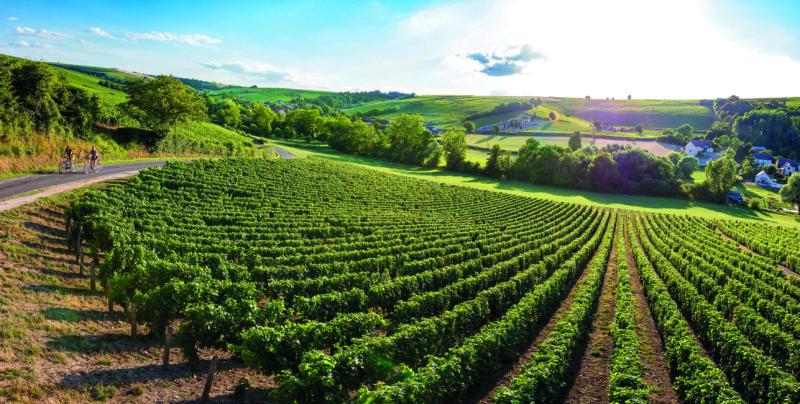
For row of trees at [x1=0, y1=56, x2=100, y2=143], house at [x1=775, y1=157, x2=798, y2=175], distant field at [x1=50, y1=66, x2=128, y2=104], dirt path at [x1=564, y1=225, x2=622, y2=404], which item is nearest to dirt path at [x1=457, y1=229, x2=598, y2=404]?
dirt path at [x1=564, y1=225, x2=622, y2=404]

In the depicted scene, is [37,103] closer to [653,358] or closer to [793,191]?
[653,358]

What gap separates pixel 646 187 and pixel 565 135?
74420mm

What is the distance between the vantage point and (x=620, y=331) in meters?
15.5

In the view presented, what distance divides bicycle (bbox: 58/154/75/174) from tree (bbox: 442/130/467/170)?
3177 inches

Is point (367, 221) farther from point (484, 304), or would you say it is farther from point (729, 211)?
point (729, 211)

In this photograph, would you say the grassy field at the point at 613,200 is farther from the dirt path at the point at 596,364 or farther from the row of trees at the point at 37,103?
the row of trees at the point at 37,103

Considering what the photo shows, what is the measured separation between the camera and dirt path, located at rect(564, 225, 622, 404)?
12.8m

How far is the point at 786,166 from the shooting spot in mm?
122812

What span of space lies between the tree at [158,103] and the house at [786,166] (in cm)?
17490

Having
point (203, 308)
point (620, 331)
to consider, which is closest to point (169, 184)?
point (203, 308)

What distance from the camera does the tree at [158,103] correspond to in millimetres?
53438

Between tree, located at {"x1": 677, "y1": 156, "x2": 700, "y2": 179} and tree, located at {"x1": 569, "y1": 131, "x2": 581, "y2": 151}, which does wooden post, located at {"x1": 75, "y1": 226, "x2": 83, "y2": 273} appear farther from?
tree, located at {"x1": 569, "y1": 131, "x2": 581, "y2": 151}

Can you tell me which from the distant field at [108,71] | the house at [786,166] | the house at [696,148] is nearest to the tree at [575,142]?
the house at [696,148]

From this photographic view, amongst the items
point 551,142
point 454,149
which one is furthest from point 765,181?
point 454,149
